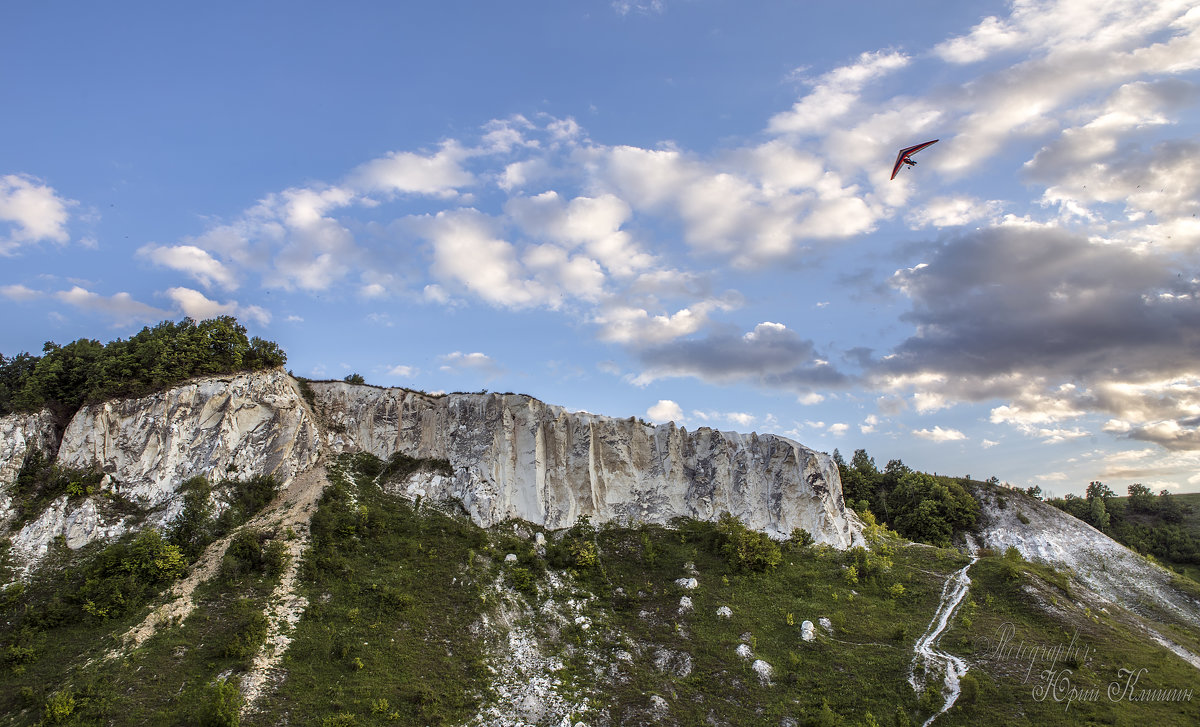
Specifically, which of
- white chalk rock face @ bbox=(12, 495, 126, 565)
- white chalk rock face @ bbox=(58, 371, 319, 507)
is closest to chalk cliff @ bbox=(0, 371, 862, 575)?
white chalk rock face @ bbox=(58, 371, 319, 507)

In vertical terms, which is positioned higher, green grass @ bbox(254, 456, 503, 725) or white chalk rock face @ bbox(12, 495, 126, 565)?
white chalk rock face @ bbox(12, 495, 126, 565)

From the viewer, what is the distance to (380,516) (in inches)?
1471

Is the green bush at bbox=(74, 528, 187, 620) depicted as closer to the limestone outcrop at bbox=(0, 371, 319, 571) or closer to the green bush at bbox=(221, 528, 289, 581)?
the limestone outcrop at bbox=(0, 371, 319, 571)

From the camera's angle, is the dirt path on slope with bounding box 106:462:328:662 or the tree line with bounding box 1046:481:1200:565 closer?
the dirt path on slope with bounding box 106:462:328:662

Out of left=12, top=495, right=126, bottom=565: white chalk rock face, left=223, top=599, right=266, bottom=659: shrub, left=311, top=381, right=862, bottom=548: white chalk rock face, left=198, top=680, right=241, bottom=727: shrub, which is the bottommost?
left=198, top=680, right=241, bottom=727: shrub

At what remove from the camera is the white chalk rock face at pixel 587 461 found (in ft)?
139

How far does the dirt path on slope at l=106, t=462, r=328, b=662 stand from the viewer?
91.5ft

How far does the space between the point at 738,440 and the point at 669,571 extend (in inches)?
526

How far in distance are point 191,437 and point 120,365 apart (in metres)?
7.04

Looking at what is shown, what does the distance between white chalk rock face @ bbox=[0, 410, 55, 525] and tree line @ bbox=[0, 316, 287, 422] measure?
921mm

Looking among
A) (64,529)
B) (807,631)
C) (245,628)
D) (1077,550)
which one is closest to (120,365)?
(64,529)

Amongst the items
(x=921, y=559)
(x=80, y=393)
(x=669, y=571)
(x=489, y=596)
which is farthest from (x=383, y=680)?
(x=921, y=559)

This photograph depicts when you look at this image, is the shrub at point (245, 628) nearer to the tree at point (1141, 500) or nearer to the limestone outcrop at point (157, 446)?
Result: the limestone outcrop at point (157, 446)

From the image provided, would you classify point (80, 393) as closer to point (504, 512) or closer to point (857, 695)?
point (504, 512)
